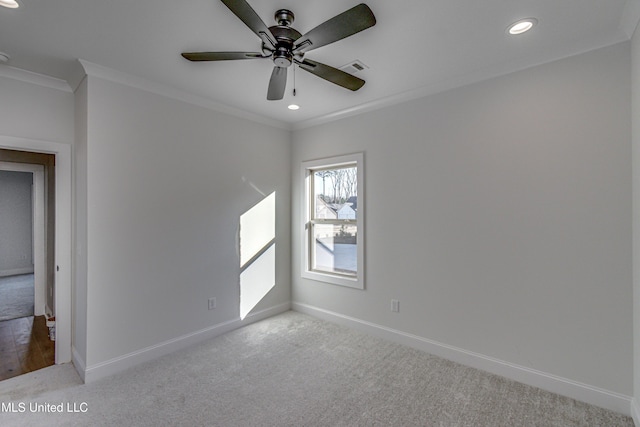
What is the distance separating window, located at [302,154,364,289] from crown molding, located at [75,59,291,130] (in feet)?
3.56

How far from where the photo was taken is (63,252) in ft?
9.11

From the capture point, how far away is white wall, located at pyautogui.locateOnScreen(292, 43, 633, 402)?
209cm

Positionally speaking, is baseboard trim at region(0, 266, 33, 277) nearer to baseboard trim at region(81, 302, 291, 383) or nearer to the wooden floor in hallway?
the wooden floor in hallway

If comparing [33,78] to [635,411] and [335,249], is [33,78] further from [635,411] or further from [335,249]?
[635,411]

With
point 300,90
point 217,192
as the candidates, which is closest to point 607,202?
point 300,90

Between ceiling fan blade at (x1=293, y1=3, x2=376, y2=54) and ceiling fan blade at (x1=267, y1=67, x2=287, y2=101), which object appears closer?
ceiling fan blade at (x1=293, y1=3, x2=376, y2=54)

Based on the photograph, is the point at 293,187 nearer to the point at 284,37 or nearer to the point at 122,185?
the point at 122,185

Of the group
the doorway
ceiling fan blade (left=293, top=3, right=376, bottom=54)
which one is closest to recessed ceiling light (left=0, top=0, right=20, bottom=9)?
ceiling fan blade (left=293, top=3, right=376, bottom=54)

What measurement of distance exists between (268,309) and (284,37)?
3.23 metres

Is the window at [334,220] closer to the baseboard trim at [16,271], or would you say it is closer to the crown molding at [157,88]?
the crown molding at [157,88]

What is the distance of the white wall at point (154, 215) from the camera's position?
2.53 metres

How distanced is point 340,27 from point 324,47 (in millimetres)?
807

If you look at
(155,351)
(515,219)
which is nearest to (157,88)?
(155,351)

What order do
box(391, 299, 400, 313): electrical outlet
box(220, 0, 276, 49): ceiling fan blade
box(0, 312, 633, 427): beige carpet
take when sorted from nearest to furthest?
box(220, 0, 276, 49): ceiling fan blade
box(0, 312, 633, 427): beige carpet
box(391, 299, 400, 313): electrical outlet
